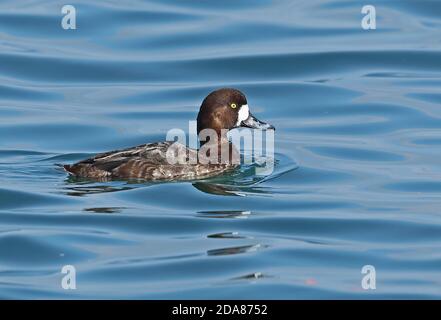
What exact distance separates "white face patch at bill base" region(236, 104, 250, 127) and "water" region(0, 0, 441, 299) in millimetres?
618

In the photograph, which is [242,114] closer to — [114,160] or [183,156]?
[183,156]

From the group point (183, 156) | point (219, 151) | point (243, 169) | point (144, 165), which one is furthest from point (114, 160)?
point (243, 169)

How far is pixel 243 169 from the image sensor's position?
15.6 metres

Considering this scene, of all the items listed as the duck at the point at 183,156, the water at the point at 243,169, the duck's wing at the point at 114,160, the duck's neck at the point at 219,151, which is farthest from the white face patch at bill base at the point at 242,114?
the duck's wing at the point at 114,160

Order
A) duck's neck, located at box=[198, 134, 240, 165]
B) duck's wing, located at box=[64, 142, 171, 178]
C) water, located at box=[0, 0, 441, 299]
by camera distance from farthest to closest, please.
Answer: duck's neck, located at box=[198, 134, 240, 165] < duck's wing, located at box=[64, 142, 171, 178] < water, located at box=[0, 0, 441, 299]

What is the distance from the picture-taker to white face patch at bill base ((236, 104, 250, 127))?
607 inches

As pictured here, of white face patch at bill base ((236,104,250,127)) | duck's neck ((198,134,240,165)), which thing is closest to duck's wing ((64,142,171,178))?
duck's neck ((198,134,240,165))

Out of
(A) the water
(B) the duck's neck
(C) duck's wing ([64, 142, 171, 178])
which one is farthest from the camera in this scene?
(B) the duck's neck

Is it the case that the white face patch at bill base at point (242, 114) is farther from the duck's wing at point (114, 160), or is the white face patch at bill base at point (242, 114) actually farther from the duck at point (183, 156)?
the duck's wing at point (114, 160)

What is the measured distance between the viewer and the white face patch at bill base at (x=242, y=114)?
1542 cm

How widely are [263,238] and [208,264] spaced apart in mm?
1068

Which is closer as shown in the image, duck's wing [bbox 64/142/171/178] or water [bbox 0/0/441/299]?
water [bbox 0/0/441/299]

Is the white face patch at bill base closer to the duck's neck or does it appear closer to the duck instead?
the duck
